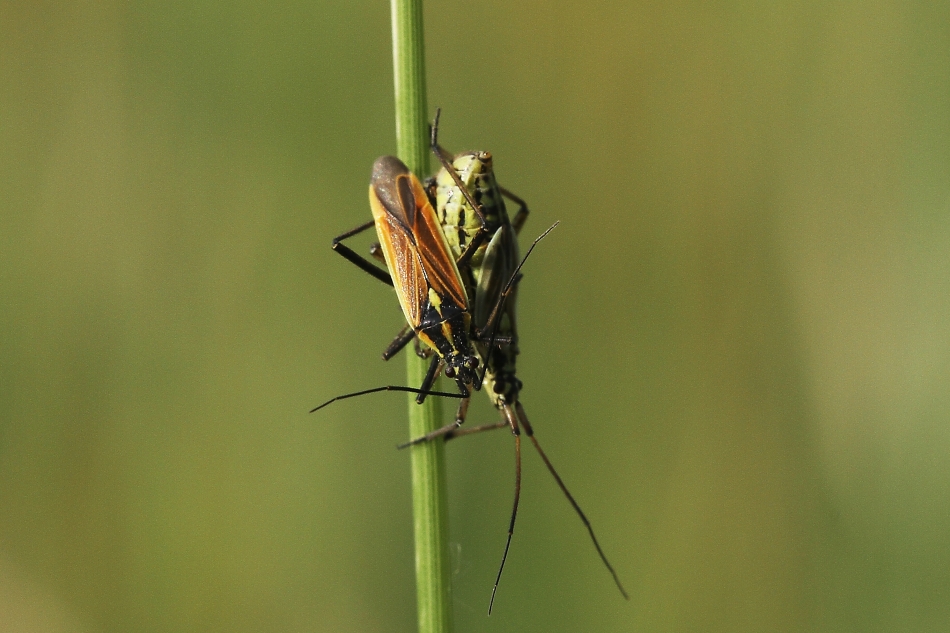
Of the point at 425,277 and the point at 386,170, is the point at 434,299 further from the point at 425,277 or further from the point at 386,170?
the point at 386,170

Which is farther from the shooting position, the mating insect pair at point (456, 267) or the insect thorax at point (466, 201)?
the insect thorax at point (466, 201)

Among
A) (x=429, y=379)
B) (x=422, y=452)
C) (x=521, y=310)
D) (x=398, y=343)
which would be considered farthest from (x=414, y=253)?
→ (x=521, y=310)

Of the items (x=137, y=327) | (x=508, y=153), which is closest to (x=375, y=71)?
(x=508, y=153)

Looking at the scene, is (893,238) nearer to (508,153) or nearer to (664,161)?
(664,161)

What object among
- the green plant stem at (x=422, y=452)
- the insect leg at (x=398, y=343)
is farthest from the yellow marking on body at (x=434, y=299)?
the green plant stem at (x=422, y=452)

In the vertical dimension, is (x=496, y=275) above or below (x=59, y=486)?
above

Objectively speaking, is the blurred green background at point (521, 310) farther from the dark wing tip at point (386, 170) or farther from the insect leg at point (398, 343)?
the dark wing tip at point (386, 170)
